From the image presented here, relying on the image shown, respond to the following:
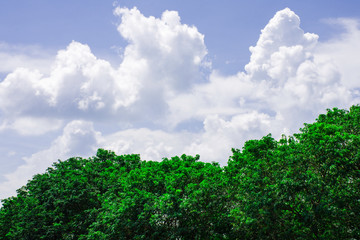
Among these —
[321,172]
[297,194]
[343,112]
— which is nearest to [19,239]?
[297,194]

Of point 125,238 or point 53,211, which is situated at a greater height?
point 53,211

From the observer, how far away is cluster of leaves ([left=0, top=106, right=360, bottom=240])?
18703 mm

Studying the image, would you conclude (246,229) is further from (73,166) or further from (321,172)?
(73,166)

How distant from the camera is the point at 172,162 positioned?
2714 cm

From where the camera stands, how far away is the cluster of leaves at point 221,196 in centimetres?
1870

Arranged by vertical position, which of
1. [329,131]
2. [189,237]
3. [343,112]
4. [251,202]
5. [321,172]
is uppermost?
[343,112]

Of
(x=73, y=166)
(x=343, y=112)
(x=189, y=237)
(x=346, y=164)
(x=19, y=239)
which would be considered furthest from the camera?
(x=73, y=166)

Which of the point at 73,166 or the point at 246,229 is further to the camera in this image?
the point at 73,166

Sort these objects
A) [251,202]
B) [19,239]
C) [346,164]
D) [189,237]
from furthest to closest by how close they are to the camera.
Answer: [19,239]
[189,237]
[251,202]
[346,164]

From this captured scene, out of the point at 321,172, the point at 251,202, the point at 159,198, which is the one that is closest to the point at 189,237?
the point at 159,198

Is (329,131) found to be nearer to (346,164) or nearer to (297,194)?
(346,164)

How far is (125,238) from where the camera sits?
22781 millimetres

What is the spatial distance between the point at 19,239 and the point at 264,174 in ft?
64.1

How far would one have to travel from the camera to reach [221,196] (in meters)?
22.6
